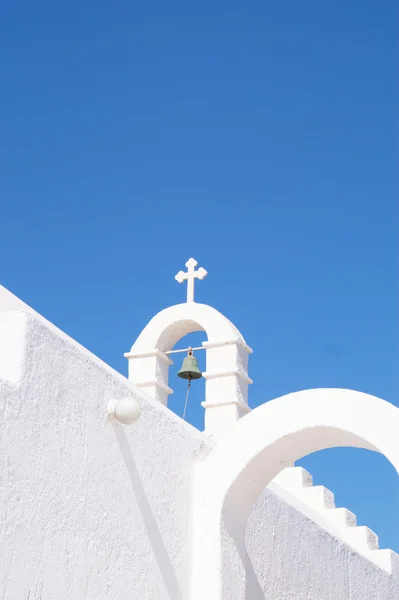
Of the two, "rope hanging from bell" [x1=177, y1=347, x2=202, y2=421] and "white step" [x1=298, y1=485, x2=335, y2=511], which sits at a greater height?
"rope hanging from bell" [x1=177, y1=347, x2=202, y2=421]

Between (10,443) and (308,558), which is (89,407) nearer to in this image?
(10,443)

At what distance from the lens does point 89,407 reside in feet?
17.5

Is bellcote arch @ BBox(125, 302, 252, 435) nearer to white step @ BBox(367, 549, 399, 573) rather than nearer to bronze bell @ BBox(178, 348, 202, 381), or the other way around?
bronze bell @ BBox(178, 348, 202, 381)

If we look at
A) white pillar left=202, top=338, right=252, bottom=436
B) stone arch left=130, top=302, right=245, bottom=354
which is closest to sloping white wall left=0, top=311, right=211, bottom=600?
white pillar left=202, top=338, right=252, bottom=436

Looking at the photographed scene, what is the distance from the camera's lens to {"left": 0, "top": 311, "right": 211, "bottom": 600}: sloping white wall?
4574 mm

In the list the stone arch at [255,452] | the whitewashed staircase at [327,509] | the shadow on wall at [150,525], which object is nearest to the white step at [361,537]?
the whitewashed staircase at [327,509]

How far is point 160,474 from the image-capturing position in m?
5.97

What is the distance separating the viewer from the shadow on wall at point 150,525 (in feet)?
18.4

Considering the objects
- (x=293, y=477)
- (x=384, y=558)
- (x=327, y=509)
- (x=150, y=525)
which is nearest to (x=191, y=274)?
(x=293, y=477)

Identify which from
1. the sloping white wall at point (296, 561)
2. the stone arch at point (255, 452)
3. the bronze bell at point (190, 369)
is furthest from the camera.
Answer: the bronze bell at point (190, 369)

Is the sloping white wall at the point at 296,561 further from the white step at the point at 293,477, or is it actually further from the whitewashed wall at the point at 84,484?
the white step at the point at 293,477

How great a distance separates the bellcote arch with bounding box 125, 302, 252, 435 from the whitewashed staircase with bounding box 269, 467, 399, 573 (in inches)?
40.3

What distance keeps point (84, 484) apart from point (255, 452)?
169 centimetres

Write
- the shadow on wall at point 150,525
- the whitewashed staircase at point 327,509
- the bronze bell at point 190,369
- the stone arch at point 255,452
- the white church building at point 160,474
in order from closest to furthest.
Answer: the white church building at point 160,474, the shadow on wall at point 150,525, the stone arch at point 255,452, the bronze bell at point 190,369, the whitewashed staircase at point 327,509
